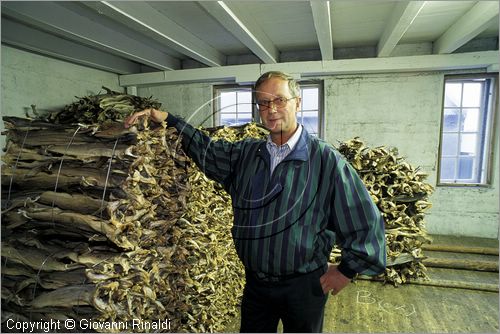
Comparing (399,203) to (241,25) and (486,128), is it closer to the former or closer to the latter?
(486,128)

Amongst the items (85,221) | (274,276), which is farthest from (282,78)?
(85,221)

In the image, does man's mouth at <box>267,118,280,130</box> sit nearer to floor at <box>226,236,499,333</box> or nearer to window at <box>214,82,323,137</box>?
window at <box>214,82,323,137</box>

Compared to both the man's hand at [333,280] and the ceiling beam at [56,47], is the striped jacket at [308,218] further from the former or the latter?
the ceiling beam at [56,47]

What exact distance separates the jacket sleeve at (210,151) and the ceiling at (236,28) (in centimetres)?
172

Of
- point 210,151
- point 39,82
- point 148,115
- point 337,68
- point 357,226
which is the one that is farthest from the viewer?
point 337,68

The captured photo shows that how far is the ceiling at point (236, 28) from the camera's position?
154 inches

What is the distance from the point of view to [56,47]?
17.4 feet

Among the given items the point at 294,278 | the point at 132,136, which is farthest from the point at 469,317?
the point at 132,136

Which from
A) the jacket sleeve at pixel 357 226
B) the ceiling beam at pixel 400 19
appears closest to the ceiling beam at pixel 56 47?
the jacket sleeve at pixel 357 226

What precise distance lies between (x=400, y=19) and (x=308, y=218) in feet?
11.7

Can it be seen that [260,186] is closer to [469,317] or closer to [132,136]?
[132,136]

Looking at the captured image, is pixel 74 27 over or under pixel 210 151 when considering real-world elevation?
over

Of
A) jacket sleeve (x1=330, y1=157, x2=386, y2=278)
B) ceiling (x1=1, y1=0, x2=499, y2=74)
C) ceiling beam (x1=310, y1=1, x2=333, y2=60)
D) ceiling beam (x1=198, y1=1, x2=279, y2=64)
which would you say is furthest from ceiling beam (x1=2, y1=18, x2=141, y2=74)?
jacket sleeve (x1=330, y1=157, x2=386, y2=278)

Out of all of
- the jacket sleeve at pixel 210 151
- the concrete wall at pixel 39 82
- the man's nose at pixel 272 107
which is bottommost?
the jacket sleeve at pixel 210 151
